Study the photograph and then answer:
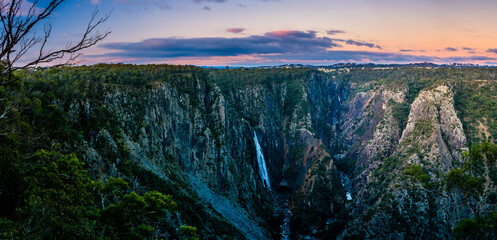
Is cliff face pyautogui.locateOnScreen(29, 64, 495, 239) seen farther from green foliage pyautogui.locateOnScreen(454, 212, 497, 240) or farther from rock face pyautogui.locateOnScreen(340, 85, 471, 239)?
green foliage pyautogui.locateOnScreen(454, 212, 497, 240)

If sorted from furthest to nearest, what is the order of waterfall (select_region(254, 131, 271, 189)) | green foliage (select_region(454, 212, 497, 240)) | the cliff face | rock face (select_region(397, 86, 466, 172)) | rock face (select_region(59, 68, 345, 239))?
1. waterfall (select_region(254, 131, 271, 189))
2. rock face (select_region(397, 86, 466, 172))
3. the cliff face
4. rock face (select_region(59, 68, 345, 239))
5. green foliage (select_region(454, 212, 497, 240))

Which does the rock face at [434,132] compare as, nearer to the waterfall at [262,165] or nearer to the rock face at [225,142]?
the rock face at [225,142]

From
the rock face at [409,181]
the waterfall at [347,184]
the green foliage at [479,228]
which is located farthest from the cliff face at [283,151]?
the green foliage at [479,228]

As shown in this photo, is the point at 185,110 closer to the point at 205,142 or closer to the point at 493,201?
the point at 205,142

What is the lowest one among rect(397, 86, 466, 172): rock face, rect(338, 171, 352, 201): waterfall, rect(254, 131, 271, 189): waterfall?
rect(338, 171, 352, 201): waterfall

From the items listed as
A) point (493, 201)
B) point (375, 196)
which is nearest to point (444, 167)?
point (375, 196)

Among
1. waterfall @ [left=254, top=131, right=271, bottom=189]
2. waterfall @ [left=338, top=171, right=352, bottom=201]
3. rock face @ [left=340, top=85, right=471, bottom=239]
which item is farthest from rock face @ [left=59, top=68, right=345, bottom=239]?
rock face @ [left=340, top=85, right=471, bottom=239]

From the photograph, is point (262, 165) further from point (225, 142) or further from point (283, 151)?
point (225, 142)

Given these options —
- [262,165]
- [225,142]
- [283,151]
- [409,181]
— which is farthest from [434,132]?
[225,142]

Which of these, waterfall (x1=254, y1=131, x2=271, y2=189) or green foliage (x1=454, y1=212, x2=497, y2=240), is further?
waterfall (x1=254, y1=131, x2=271, y2=189)
